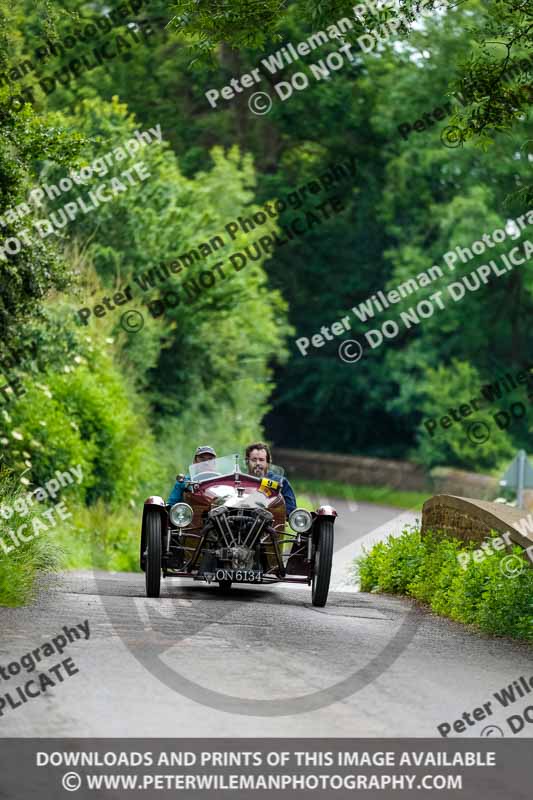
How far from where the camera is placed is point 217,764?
22.8 feet

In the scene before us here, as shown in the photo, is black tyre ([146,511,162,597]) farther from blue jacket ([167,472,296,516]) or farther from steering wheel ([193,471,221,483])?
steering wheel ([193,471,221,483])

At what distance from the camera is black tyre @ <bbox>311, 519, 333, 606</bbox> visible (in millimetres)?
13258

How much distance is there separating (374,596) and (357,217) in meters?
38.3

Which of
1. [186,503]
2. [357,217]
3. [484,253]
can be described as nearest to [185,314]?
[484,253]

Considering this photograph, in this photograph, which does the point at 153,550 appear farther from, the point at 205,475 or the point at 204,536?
the point at 205,475

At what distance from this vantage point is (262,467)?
14461mm
